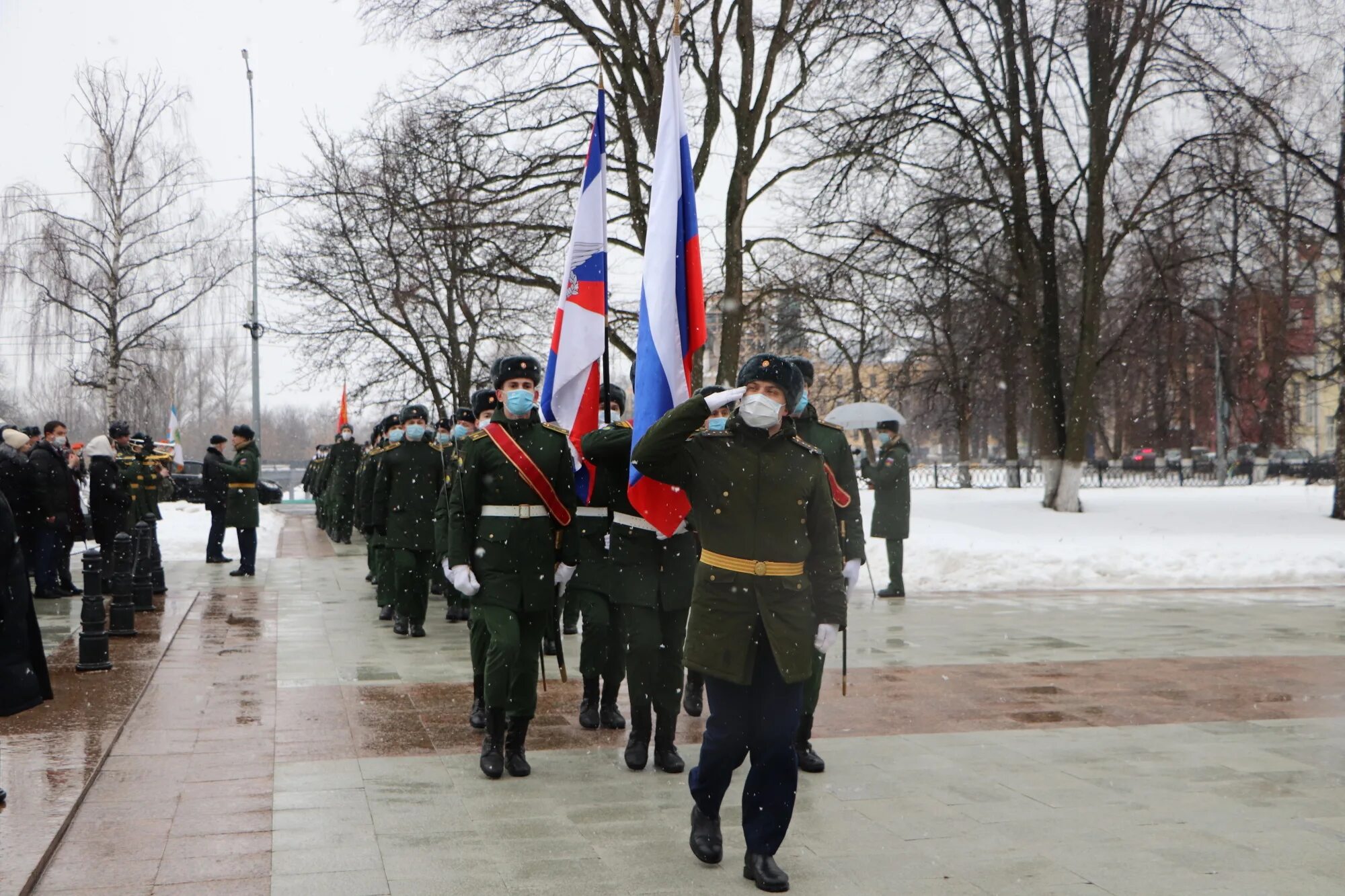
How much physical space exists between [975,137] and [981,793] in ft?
58.9

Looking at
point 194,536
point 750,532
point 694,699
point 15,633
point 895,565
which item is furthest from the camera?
point 194,536

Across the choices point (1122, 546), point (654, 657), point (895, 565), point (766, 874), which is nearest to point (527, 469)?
point (654, 657)

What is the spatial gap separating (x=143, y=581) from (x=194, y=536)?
11958 millimetres

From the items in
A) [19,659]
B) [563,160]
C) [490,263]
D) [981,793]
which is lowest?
[981,793]

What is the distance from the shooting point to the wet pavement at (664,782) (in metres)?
4.79

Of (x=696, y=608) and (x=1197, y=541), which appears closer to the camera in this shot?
(x=696, y=608)

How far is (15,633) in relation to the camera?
17.2 feet

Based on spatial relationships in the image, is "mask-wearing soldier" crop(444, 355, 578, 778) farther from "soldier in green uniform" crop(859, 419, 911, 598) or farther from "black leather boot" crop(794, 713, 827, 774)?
"soldier in green uniform" crop(859, 419, 911, 598)

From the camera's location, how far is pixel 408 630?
11.5 metres

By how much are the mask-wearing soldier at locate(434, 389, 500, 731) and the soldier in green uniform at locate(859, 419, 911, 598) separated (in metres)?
6.94

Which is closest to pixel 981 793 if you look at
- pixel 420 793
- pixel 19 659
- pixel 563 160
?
pixel 420 793

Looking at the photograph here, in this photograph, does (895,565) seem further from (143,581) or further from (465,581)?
(465,581)

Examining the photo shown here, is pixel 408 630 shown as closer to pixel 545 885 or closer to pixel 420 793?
pixel 420 793

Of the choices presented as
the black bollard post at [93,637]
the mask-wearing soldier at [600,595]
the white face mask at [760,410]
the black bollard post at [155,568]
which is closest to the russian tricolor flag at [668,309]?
the mask-wearing soldier at [600,595]
